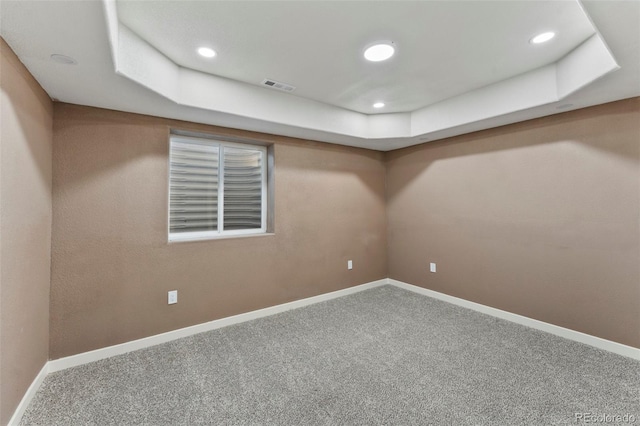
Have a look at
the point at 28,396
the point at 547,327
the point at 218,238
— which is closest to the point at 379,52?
the point at 218,238

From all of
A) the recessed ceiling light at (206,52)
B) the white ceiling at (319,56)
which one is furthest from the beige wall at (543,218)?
the recessed ceiling light at (206,52)

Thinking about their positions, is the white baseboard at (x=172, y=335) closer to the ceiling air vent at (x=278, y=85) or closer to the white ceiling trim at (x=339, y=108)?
the white ceiling trim at (x=339, y=108)

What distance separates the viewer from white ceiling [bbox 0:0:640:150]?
4.88ft

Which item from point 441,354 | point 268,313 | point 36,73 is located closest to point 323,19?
point 36,73

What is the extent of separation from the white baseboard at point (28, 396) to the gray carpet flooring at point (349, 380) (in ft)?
0.12

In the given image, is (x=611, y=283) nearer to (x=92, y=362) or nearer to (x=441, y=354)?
(x=441, y=354)

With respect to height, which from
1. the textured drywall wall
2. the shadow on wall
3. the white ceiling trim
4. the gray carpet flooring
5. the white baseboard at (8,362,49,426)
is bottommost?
the gray carpet flooring

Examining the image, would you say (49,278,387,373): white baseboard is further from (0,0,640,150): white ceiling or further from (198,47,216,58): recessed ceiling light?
(198,47,216,58): recessed ceiling light

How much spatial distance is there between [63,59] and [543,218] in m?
4.11

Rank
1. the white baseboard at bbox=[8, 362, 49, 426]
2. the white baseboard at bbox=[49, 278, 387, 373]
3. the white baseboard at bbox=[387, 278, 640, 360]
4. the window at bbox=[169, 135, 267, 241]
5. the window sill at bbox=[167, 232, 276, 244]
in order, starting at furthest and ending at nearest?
1. the window at bbox=[169, 135, 267, 241]
2. the window sill at bbox=[167, 232, 276, 244]
3. the white baseboard at bbox=[387, 278, 640, 360]
4. the white baseboard at bbox=[49, 278, 387, 373]
5. the white baseboard at bbox=[8, 362, 49, 426]

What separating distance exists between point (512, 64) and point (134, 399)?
3.85 meters

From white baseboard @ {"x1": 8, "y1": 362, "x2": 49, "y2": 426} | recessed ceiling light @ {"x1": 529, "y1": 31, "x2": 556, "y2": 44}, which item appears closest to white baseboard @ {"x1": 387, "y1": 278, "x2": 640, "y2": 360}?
recessed ceiling light @ {"x1": 529, "y1": 31, "x2": 556, "y2": 44}

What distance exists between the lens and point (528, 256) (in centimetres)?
291

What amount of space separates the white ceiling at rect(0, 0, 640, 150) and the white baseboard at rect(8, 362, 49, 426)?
2.06 metres
